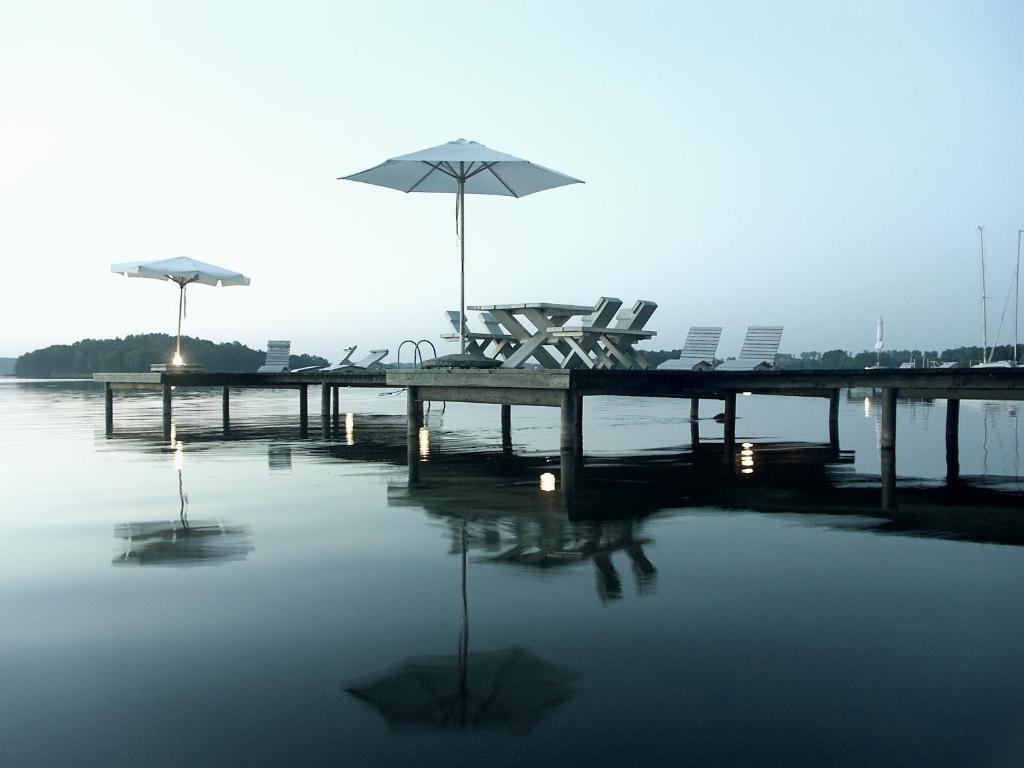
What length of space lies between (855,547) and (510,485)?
194 inches

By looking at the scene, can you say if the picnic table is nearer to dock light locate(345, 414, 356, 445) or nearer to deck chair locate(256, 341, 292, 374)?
dock light locate(345, 414, 356, 445)

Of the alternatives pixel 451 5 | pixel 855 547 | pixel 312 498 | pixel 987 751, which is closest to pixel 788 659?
pixel 987 751

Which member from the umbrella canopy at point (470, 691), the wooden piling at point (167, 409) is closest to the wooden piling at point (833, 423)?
the umbrella canopy at point (470, 691)

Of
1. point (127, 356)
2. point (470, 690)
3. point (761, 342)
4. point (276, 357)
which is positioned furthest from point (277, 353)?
point (127, 356)

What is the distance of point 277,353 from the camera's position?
25375mm

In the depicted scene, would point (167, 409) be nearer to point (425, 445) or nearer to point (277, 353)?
point (277, 353)

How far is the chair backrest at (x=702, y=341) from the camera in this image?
51.3 feet

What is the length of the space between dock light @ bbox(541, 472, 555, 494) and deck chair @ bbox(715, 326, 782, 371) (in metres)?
4.42

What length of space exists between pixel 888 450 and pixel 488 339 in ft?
24.8

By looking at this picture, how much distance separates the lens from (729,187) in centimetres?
3045

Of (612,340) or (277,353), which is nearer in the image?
(612,340)

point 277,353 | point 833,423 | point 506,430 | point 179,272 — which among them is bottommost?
point 506,430

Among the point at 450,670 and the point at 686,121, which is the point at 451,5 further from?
the point at 450,670

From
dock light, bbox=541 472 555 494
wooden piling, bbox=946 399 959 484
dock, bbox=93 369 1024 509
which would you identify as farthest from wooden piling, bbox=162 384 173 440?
wooden piling, bbox=946 399 959 484
